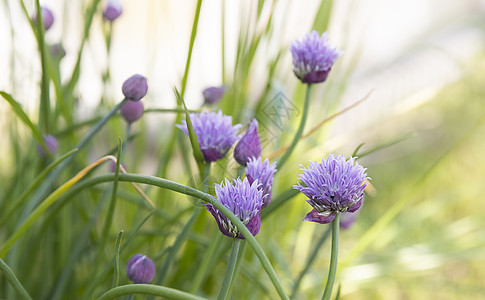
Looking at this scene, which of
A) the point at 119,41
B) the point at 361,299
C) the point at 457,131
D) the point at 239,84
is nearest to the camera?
the point at 239,84

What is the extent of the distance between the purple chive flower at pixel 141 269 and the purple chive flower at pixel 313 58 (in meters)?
0.23

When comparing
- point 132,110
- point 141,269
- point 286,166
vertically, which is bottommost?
point 286,166

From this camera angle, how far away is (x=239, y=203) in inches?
14.0

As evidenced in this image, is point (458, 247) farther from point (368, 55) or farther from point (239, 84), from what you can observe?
point (368, 55)

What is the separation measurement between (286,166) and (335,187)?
0.70 meters

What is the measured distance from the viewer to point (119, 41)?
267 cm

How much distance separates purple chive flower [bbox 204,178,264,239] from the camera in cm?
35

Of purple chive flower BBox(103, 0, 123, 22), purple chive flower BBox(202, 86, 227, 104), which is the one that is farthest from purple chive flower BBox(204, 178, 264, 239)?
purple chive flower BBox(103, 0, 123, 22)

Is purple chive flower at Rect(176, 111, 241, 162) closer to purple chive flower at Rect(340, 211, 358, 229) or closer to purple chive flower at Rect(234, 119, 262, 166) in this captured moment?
purple chive flower at Rect(234, 119, 262, 166)

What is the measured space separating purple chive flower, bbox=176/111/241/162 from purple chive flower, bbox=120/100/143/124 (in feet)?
0.37

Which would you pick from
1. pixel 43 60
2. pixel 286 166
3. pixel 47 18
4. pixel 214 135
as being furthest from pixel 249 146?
pixel 286 166

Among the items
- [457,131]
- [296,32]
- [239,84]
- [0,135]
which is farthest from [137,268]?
[457,131]

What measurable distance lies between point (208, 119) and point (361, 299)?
0.84m

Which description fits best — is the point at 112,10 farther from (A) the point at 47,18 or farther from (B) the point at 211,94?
(B) the point at 211,94
